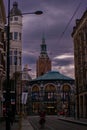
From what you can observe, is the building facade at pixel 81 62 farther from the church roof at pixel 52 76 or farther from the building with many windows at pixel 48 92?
the building with many windows at pixel 48 92

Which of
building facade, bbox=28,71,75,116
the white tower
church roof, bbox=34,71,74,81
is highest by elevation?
the white tower

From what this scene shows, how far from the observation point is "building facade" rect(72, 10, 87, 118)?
88.2 m

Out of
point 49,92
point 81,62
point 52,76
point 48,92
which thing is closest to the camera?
point 81,62

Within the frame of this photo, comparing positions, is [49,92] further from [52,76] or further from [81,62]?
[81,62]

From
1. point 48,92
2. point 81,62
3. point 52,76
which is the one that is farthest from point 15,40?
point 52,76

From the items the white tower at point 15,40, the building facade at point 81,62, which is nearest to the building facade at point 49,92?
the building facade at point 81,62

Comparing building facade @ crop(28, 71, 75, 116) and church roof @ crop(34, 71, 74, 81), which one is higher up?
church roof @ crop(34, 71, 74, 81)

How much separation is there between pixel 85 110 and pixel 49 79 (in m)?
81.3

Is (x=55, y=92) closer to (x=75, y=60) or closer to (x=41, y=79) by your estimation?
(x=41, y=79)

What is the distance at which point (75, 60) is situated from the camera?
104 metres

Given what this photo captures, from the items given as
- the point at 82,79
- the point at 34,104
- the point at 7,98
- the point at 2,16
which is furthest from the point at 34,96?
the point at 7,98

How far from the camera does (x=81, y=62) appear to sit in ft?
304

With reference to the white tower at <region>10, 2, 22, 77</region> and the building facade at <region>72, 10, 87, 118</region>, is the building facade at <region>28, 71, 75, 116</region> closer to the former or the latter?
the building facade at <region>72, 10, 87, 118</region>

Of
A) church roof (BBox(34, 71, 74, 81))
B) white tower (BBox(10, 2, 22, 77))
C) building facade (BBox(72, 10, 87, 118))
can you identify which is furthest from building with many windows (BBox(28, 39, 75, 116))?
white tower (BBox(10, 2, 22, 77))
